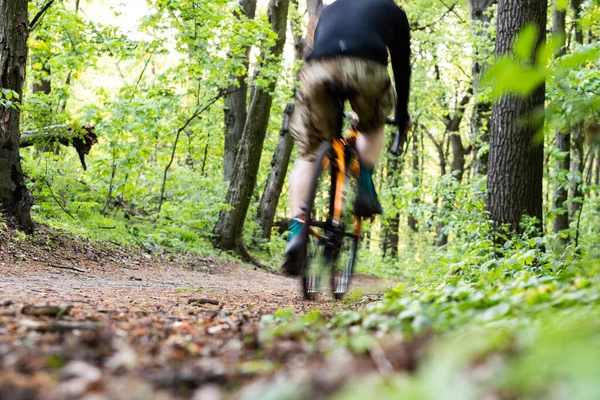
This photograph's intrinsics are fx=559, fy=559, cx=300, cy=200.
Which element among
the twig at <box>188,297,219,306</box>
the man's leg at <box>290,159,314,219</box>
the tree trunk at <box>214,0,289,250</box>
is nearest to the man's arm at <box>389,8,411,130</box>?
the man's leg at <box>290,159,314,219</box>

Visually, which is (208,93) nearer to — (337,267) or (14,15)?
(14,15)

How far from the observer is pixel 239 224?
13.0 m

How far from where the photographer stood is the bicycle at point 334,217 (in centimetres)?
421

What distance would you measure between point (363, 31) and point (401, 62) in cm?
57

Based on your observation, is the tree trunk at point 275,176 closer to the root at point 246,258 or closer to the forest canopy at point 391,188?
the forest canopy at point 391,188

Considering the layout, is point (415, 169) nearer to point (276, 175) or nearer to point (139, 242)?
point (276, 175)

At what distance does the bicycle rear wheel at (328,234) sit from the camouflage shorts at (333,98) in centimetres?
16

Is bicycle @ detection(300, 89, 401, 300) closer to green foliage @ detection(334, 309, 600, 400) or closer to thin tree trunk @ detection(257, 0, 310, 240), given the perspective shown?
green foliage @ detection(334, 309, 600, 400)

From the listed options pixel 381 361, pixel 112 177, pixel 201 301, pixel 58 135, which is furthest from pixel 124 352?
pixel 112 177

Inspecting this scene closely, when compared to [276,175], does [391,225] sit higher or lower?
lower

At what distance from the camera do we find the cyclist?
12.7 feet

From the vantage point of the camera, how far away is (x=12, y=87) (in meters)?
6.64

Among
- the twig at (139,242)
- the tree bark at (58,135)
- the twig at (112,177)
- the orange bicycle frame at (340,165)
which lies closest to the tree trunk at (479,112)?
the twig at (139,242)

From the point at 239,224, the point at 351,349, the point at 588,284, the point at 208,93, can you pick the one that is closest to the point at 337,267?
the point at 588,284
